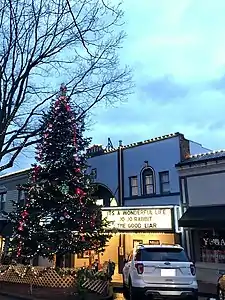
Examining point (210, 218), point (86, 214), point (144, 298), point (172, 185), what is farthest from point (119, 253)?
point (144, 298)

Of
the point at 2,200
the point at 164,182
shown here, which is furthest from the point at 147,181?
the point at 2,200

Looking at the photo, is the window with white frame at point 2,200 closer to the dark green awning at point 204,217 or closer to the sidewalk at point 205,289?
the sidewalk at point 205,289

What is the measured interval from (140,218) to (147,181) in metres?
2.67

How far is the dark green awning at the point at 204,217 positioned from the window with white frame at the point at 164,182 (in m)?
1.85

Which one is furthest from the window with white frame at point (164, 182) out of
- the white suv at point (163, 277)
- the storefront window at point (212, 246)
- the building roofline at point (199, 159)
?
the white suv at point (163, 277)

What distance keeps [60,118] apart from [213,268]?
391 inches

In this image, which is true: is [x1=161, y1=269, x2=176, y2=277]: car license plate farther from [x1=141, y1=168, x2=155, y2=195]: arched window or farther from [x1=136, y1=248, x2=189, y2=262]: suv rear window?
[x1=141, y1=168, x2=155, y2=195]: arched window

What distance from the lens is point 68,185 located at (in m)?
15.0

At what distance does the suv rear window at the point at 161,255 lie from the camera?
10.6m

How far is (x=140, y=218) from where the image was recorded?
19.4 metres

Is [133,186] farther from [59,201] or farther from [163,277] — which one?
[163,277]

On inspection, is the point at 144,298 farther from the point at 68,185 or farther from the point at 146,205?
the point at 146,205

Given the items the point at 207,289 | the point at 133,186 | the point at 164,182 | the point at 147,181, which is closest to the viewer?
the point at 207,289

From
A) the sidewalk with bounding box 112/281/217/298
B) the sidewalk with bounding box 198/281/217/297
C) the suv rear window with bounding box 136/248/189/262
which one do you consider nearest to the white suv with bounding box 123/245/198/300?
the suv rear window with bounding box 136/248/189/262
